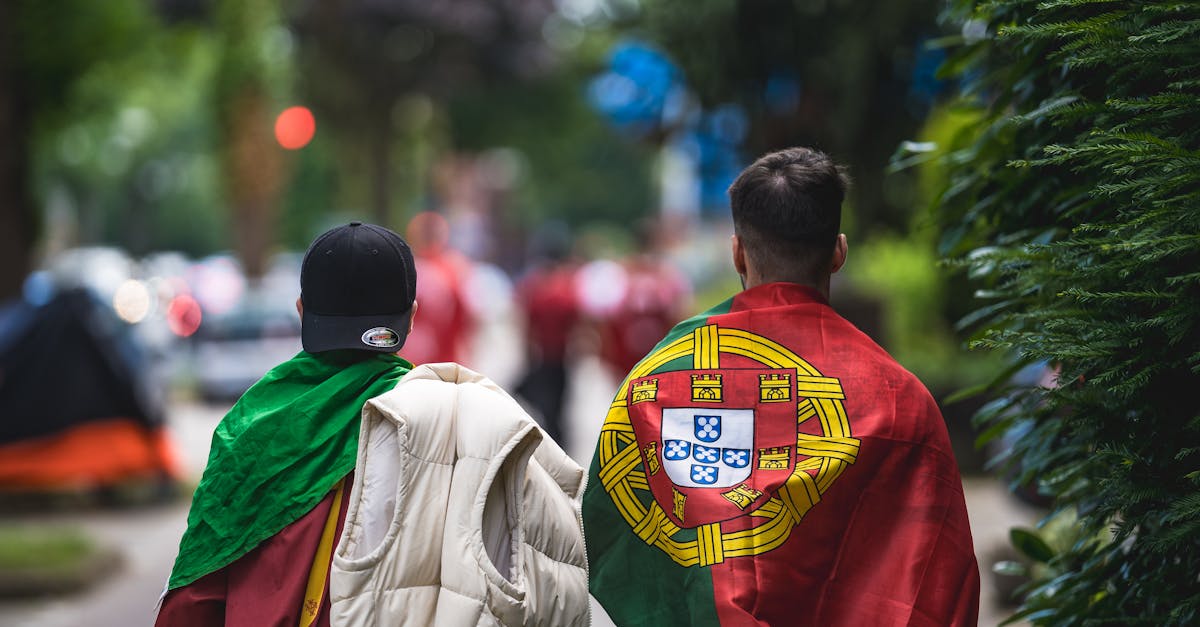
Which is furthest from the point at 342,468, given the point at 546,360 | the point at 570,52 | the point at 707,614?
the point at 570,52

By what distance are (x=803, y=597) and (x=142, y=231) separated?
233 feet

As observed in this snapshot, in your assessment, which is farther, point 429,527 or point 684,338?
point 684,338

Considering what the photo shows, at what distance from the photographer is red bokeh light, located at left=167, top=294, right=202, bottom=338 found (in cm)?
2606

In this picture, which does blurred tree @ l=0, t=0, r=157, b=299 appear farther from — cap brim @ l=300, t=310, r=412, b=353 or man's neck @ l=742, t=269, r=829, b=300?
man's neck @ l=742, t=269, r=829, b=300

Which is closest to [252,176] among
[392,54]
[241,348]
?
[392,54]

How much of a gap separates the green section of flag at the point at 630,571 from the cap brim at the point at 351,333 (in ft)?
1.80

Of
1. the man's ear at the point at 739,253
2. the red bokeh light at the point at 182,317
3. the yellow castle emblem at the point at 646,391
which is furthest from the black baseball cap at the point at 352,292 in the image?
the red bokeh light at the point at 182,317

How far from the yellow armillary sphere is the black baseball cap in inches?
21.9

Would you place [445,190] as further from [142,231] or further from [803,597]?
[803,597]

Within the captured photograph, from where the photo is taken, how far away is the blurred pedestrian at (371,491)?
9.87ft

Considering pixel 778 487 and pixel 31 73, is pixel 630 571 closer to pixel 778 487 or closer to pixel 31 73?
pixel 778 487

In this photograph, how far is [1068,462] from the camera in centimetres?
383

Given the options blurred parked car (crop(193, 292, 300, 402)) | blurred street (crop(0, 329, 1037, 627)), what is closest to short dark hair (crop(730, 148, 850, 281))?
blurred street (crop(0, 329, 1037, 627))

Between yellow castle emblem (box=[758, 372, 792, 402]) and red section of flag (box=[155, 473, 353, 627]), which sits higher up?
yellow castle emblem (box=[758, 372, 792, 402])
